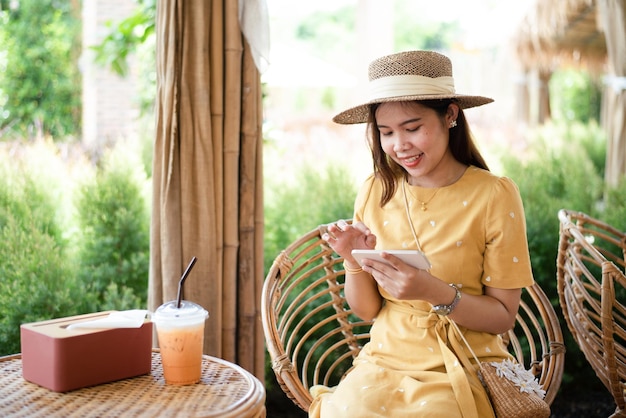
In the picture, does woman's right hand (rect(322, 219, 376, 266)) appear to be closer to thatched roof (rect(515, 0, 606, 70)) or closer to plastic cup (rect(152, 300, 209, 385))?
plastic cup (rect(152, 300, 209, 385))

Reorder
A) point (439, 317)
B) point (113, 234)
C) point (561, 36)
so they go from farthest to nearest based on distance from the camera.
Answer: point (561, 36) → point (113, 234) → point (439, 317)

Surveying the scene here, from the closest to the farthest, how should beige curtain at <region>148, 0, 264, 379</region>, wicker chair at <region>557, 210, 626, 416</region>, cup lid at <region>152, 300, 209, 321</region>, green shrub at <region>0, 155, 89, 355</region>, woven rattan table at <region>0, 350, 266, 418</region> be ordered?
woven rattan table at <region>0, 350, 266, 418</region>
cup lid at <region>152, 300, 209, 321</region>
wicker chair at <region>557, 210, 626, 416</region>
beige curtain at <region>148, 0, 264, 379</region>
green shrub at <region>0, 155, 89, 355</region>

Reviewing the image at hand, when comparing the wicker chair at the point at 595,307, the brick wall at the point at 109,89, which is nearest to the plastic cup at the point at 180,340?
the wicker chair at the point at 595,307

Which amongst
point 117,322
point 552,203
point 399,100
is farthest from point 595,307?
point 552,203

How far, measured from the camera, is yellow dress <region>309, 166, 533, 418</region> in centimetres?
166

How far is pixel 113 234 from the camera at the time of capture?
3.04 m

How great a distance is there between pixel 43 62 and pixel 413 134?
31.6 feet

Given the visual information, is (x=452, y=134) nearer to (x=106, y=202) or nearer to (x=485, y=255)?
→ (x=485, y=255)

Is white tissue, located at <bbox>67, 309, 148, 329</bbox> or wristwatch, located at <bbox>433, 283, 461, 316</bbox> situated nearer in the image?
white tissue, located at <bbox>67, 309, 148, 329</bbox>

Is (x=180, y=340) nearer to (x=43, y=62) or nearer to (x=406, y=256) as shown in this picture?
(x=406, y=256)

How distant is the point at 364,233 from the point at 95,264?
1.69 metres

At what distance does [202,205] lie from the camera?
7.42 feet

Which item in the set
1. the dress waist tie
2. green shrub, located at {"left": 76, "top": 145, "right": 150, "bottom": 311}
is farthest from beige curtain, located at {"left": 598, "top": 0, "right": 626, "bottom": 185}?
green shrub, located at {"left": 76, "top": 145, "right": 150, "bottom": 311}

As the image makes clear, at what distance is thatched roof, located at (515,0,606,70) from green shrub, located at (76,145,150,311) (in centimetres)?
452
